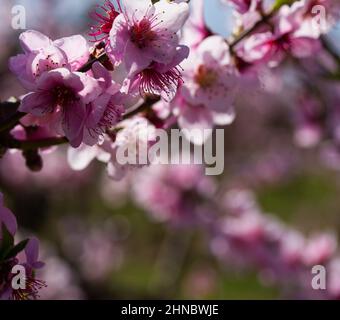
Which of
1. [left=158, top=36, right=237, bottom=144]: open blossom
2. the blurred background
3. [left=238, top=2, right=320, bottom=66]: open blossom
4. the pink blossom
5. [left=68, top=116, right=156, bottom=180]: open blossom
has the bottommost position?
the pink blossom

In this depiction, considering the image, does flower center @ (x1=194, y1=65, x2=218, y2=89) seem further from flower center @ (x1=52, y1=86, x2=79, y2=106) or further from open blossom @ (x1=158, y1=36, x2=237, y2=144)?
flower center @ (x1=52, y1=86, x2=79, y2=106)

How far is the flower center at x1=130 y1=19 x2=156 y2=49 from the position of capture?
100 centimetres

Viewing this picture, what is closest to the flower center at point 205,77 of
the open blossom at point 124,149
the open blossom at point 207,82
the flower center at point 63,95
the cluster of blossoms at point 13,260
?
the open blossom at point 207,82

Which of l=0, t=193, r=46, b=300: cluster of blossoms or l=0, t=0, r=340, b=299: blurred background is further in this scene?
l=0, t=0, r=340, b=299: blurred background

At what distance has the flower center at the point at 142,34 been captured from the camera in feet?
3.28

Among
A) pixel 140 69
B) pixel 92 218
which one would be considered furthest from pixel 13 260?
pixel 92 218

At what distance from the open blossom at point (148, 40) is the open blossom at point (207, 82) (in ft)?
0.81

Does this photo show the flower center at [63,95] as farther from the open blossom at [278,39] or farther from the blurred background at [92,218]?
the blurred background at [92,218]

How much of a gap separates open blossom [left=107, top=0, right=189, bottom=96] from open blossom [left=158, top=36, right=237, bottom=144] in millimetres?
247

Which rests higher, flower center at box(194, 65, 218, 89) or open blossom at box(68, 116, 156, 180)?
flower center at box(194, 65, 218, 89)

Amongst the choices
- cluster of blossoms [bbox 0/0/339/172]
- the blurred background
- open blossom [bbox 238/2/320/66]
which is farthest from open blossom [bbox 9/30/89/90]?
the blurred background

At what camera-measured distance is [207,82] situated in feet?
4.25

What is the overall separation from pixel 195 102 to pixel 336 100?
1.60 m
